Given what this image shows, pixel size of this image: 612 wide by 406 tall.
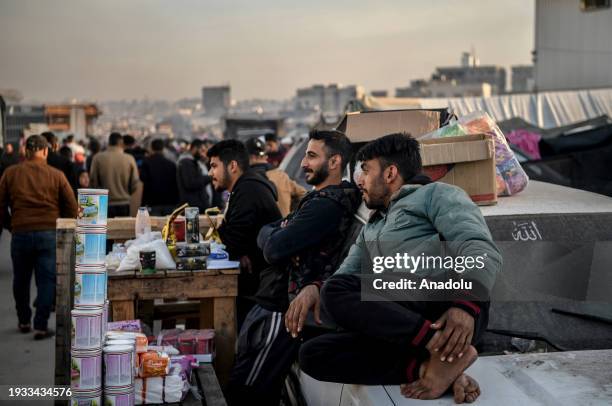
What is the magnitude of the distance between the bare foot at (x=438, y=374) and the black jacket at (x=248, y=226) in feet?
10.6

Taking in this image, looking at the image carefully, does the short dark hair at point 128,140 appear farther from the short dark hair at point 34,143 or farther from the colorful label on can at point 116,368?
the colorful label on can at point 116,368

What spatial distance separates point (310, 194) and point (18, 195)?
4.72 meters

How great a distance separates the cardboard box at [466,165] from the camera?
5.10 m

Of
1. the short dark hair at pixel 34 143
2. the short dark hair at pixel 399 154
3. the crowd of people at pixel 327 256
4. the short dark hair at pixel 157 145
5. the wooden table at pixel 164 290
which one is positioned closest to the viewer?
the crowd of people at pixel 327 256

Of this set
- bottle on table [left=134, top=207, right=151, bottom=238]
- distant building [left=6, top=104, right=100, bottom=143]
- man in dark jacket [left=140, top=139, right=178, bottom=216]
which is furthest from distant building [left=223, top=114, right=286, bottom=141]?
bottle on table [left=134, top=207, right=151, bottom=238]

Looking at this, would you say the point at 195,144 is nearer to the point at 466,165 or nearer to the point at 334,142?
the point at 334,142

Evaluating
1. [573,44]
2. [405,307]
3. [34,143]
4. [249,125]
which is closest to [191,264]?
[405,307]

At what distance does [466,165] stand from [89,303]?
2.35m

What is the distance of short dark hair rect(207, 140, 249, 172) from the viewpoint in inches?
266

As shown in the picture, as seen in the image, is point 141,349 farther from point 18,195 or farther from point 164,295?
point 18,195

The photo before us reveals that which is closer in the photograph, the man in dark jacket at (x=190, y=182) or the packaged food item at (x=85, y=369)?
the packaged food item at (x=85, y=369)

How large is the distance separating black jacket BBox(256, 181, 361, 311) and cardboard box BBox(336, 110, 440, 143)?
1.27 m

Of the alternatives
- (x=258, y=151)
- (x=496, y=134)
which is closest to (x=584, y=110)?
(x=258, y=151)

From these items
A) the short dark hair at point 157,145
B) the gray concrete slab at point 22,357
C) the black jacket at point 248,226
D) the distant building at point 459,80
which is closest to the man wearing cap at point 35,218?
the gray concrete slab at point 22,357
